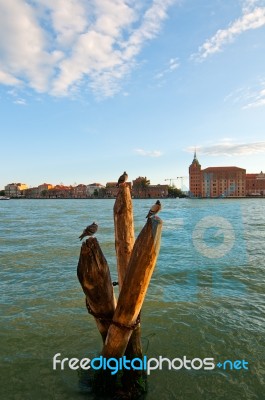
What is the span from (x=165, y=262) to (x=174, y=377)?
7.97m

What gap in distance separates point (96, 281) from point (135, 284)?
0.44 meters

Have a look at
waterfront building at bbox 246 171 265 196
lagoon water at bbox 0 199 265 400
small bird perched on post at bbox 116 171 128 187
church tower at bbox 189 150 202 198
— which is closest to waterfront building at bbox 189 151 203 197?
church tower at bbox 189 150 202 198

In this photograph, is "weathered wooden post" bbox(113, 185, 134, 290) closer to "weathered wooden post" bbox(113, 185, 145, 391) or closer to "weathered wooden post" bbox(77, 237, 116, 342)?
"weathered wooden post" bbox(113, 185, 145, 391)

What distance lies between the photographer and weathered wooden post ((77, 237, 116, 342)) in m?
3.52

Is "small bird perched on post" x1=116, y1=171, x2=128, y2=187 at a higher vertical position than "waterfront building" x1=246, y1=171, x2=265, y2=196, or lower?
lower

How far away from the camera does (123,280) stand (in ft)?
12.4

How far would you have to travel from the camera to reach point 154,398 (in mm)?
4270

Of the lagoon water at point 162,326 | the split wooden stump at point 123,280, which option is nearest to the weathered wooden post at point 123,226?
the split wooden stump at point 123,280

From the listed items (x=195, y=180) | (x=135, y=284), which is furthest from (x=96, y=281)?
(x=195, y=180)

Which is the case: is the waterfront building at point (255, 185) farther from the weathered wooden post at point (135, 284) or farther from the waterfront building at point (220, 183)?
the weathered wooden post at point (135, 284)

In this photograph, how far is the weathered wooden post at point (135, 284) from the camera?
3.50 m

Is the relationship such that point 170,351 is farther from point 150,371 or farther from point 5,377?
point 5,377

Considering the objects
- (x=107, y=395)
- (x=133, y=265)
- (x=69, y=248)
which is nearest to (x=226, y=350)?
(x=107, y=395)

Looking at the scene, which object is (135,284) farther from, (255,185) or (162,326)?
(255,185)
